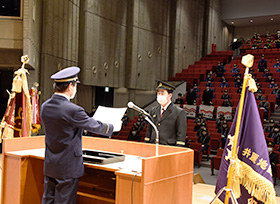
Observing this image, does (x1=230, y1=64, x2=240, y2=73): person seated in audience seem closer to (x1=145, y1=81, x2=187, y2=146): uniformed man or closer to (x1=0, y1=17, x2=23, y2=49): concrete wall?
(x1=0, y1=17, x2=23, y2=49): concrete wall

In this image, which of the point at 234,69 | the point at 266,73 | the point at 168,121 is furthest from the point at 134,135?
the point at 234,69

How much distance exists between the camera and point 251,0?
68.5ft

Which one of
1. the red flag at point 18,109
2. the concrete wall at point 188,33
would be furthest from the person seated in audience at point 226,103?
the red flag at point 18,109

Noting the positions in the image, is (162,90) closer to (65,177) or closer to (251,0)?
(65,177)

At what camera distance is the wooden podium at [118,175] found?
2.79 meters

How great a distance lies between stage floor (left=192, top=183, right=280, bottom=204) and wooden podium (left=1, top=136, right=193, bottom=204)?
129 cm

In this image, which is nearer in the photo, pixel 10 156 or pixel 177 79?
pixel 10 156

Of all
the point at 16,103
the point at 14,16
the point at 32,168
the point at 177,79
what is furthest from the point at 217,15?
the point at 32,168

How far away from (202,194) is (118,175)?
8.37 ft

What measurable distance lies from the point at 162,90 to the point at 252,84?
61.9 inches

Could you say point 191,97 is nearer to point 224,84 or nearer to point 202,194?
point 224,84

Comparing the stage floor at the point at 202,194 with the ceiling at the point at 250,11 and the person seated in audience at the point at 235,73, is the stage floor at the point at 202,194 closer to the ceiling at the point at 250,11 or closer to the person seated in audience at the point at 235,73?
the person seated in audience at the point at 235,73

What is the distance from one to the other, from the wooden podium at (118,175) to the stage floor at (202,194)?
129 centimetres

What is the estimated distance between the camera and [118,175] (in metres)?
2.89
